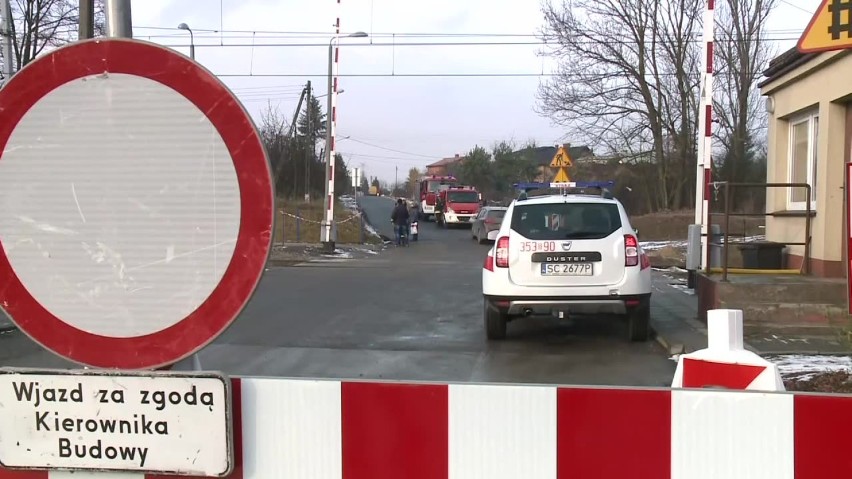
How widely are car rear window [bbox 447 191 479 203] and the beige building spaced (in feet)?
96.9

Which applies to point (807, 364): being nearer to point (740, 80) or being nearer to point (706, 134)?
point (706, 134)

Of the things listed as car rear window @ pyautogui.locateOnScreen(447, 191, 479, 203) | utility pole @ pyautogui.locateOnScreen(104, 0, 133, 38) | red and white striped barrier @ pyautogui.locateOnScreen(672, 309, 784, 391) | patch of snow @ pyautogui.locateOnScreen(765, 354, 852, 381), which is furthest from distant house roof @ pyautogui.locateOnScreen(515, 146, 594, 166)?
utility pole @ pyautogui.locateOnScreen(104, 0, 133, 38)

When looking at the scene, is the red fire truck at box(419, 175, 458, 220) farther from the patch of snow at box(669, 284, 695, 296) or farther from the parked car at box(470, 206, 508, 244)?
the patch of snow at box(669, 284, 695, 296)

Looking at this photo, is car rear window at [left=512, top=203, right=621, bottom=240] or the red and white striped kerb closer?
the red and white striped kerb

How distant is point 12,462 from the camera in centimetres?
200

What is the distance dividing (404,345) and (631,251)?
9.58ft

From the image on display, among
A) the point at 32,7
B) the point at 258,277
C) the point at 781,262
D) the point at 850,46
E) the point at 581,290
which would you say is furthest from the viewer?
the point at 32,7

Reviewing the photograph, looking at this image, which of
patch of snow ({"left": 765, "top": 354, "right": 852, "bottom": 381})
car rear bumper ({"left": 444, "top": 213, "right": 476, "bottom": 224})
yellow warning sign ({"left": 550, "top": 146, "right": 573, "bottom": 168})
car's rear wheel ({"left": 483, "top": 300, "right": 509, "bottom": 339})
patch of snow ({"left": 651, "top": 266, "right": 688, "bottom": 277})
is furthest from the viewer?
car rear bumper ({"left": 444, "top": 213, "right": 476, "bottom": 224})

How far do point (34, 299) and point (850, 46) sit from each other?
2687 mm

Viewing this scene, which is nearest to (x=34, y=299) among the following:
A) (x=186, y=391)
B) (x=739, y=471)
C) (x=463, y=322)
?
(x=186, y=391)

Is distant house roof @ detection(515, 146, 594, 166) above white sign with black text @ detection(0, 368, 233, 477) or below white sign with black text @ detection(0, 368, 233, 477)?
above

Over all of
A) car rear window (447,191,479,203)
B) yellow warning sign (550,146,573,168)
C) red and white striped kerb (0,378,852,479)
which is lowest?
red and white striped kerb (0,378,852,479)

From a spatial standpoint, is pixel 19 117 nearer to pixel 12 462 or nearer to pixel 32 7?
pixel 12 462

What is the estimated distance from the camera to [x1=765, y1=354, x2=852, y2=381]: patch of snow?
634 cm
